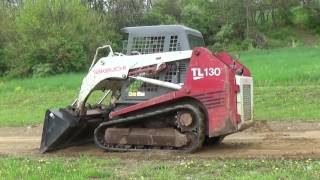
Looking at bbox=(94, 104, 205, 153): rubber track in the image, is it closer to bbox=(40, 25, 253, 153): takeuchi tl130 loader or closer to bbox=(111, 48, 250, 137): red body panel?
bbox=(40, 25, 253, 153): takeuchi tl130 loader

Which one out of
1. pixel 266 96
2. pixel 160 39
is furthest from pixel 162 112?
pixel 266 96

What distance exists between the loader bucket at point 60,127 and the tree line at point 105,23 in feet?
85.7

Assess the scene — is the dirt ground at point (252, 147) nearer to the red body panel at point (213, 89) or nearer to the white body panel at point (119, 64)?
the red body panel at point (213, 89)

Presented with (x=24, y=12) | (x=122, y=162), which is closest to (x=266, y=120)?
(x=122, y=162)

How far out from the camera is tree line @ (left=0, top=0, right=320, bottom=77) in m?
48.6

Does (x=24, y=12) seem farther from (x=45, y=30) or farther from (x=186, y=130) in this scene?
(x=186, y=130)

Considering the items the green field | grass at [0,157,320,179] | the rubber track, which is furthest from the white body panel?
grass at [0,157,320,179]

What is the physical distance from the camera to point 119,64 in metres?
10.8

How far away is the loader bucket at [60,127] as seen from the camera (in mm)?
11227

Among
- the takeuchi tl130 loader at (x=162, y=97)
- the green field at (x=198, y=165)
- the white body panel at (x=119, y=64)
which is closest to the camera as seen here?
the green field at (x=198, y=165)

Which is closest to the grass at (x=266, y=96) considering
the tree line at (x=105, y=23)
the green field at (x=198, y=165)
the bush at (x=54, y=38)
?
the green field at (x=198, y=165)

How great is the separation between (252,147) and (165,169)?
295cm

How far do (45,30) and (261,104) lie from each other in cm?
3350

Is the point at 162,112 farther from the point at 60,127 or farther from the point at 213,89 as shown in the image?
the point at 60,127
